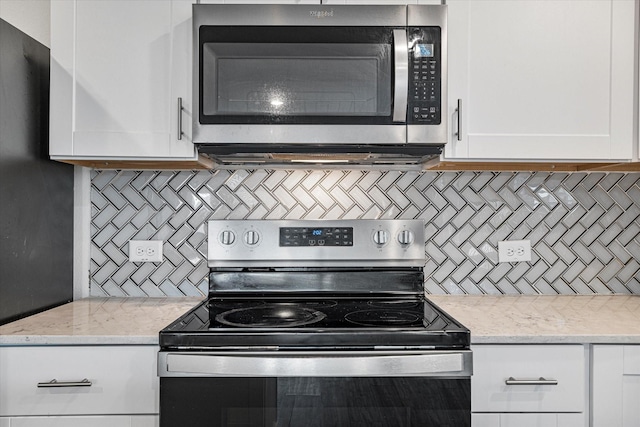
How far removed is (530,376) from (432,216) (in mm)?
761

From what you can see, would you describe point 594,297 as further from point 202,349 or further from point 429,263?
point 202,349

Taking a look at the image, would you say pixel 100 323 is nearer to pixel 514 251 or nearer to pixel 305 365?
pixel 305 365

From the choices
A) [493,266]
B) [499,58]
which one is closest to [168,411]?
[493,266]

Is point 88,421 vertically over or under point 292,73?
under

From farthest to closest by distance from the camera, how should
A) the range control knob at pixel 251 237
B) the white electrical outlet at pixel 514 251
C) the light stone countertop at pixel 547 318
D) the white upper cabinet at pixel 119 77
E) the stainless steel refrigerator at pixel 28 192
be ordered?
1. the white electrical outlet at pixel 514 251
2. the range control knob at pixel 251 237
3. the white upper cabinet at pixel 119 77
4. the stainless steel refrigerator at pixel 28 192
5. the light stone countertop at pixel 547 318

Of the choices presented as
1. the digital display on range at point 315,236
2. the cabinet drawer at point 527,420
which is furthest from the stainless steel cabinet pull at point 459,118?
the cabinet drawer at point 527,420

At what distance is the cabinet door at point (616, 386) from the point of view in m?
1.39

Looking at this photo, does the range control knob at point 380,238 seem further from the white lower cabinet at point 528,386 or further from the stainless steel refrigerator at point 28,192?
the stainless steel refrigerator at point 28,192

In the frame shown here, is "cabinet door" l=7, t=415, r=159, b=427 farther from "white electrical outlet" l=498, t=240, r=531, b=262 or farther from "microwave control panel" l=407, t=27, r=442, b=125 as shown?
"white electrical outlet" l=498, t=240, r=531, b=262

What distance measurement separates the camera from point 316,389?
1.31 metres

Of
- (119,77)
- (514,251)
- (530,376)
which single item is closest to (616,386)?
(530,376)

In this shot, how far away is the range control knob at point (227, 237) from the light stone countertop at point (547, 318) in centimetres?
80

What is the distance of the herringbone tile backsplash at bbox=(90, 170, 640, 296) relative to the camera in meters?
1.97

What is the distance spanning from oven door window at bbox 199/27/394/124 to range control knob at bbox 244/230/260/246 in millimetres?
462
